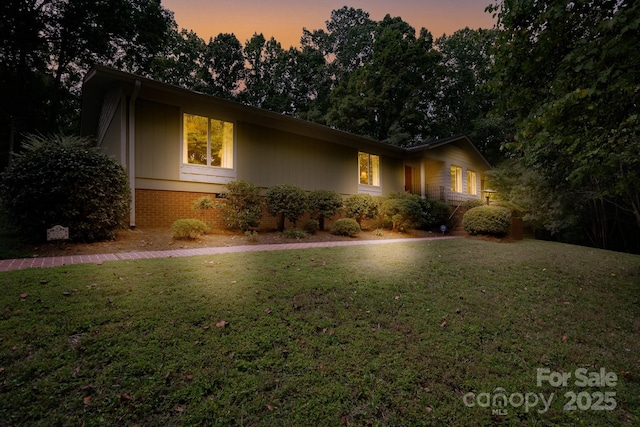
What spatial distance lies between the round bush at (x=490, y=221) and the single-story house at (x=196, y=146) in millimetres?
4881

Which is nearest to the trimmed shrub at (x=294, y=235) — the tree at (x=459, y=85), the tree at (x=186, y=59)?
the tree at (x=186, y=59)

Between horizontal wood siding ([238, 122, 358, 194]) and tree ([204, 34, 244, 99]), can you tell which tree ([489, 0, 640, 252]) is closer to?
horizontal wood siding ([238, 122, 358, 194])

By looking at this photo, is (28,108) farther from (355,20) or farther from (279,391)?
(355,20)

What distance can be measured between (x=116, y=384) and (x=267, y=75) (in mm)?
31491

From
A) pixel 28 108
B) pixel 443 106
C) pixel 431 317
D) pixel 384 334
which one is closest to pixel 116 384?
pixel 384 334

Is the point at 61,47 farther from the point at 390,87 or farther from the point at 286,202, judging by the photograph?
the point at 390,87

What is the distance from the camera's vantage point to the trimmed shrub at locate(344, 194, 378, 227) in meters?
10.8

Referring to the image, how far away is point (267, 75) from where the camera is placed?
29.3 m

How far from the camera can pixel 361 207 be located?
10820mm

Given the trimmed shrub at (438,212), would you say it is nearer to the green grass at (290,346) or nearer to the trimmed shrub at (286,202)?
the trimmed shrub at (286,202)

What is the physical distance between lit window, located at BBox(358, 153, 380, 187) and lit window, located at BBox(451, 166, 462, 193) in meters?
5.73

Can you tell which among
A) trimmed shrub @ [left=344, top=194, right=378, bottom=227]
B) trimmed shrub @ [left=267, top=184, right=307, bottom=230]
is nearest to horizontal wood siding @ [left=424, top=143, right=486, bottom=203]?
trimmed shrub @ [left=344, top=194, right=378, bottom=227]

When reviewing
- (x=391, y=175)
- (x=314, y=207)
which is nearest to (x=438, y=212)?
(x=391, y=175)

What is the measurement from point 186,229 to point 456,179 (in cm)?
1609
